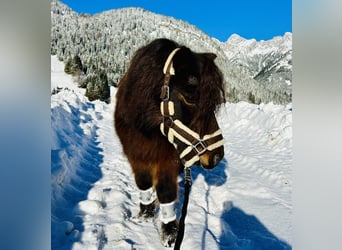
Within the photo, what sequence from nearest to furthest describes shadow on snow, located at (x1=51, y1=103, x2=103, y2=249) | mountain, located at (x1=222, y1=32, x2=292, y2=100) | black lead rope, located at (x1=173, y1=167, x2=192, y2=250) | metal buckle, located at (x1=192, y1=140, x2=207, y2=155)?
black lead rope, located at (x1=173, y1=167, x2=192, y2=250) < metal buckle, located at (x1=192, y1=140, x2=207, y2=155) < shadow on snow, located at (x1=51, y1=103, x2=103, y2=249) < mountain, located at (x1=222, y1=32, x2=292, y2=100)

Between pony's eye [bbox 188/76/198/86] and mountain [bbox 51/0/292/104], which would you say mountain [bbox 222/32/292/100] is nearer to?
mountain [bbox 51/0/292/104]

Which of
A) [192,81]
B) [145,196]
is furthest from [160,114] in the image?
[145,196]

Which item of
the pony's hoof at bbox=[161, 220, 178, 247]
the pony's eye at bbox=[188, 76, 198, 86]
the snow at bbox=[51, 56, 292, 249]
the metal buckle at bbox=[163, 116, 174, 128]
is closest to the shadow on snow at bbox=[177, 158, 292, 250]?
the snow at bbox=[51, 56, 292, 249]

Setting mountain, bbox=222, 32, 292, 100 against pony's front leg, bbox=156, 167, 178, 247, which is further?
mountain, bbox=222, 32, 292, 100

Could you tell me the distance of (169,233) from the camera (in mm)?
1211

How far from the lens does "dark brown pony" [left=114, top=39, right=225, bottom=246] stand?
1.03 meters

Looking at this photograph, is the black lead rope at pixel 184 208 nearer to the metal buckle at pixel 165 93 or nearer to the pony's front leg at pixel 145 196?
the metal buckle at pixel 165 93

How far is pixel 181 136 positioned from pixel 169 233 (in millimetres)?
460

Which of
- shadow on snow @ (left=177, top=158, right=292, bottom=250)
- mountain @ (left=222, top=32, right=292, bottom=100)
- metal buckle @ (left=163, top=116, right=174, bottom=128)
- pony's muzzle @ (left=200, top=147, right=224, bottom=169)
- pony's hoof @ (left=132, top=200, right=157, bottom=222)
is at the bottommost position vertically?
shadow on snow @ (left=177, top=158, right=292, bottom=250)

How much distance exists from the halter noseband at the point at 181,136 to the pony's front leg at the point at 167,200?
0.22 m

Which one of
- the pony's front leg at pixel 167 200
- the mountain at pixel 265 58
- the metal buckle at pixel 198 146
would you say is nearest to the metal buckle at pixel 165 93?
the metal buckle at pixel 198 146

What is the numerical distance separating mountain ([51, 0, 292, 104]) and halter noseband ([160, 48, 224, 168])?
243 millimetres

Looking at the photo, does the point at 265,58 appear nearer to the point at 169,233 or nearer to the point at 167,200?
the point at 167,200
